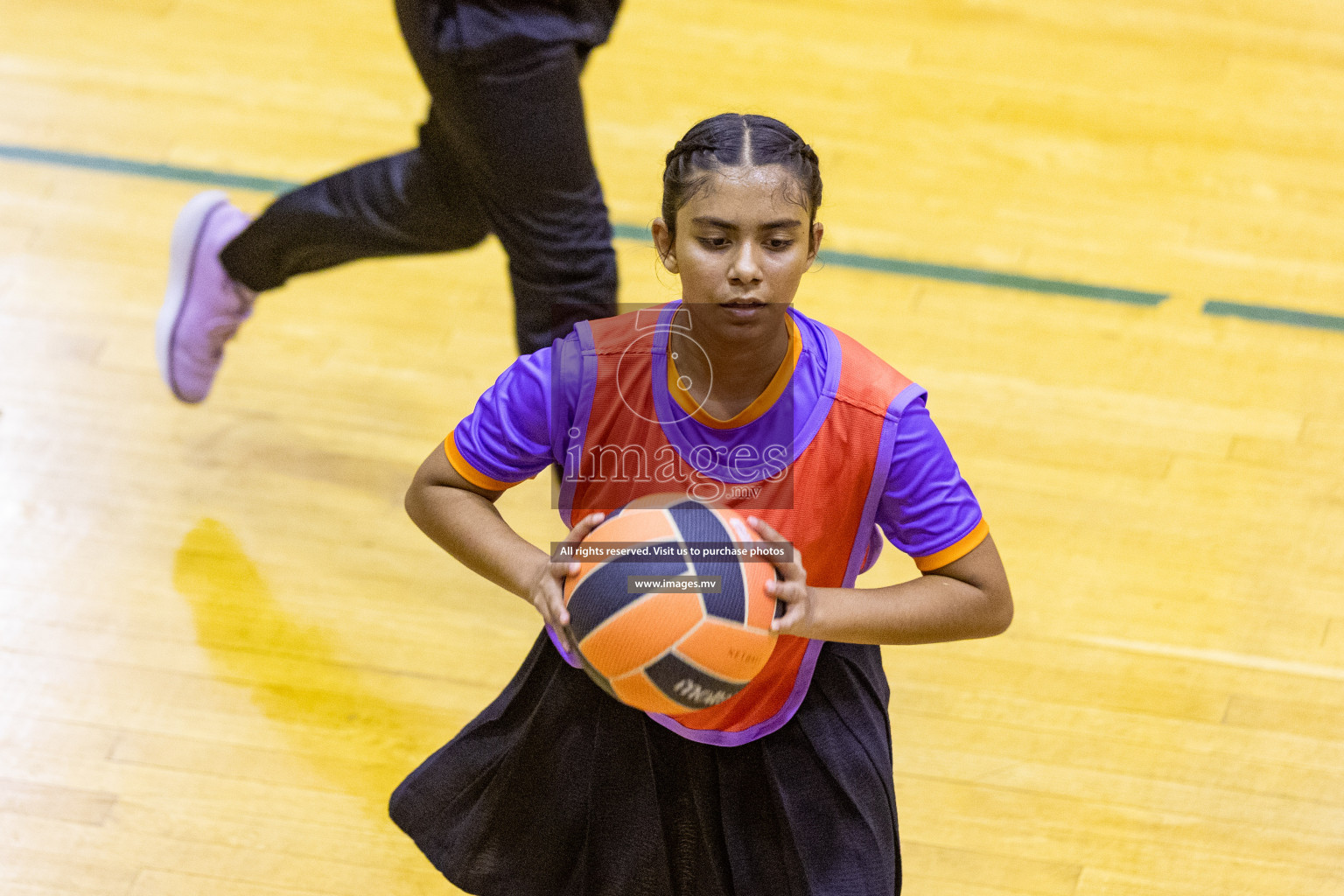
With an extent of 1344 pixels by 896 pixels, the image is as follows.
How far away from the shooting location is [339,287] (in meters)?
A: 2.90

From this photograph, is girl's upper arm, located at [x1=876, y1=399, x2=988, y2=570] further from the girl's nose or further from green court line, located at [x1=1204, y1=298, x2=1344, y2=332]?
green court line, located at [x1=1204, y1=298, x2=1344, y2=332]

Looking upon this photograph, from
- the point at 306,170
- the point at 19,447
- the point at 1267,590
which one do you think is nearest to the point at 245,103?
the point at 306,170

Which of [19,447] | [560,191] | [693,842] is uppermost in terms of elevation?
[560,191]

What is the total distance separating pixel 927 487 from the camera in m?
1.41

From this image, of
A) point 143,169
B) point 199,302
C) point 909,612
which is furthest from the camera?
point 143,169

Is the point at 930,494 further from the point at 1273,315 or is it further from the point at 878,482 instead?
the point at 1273,315

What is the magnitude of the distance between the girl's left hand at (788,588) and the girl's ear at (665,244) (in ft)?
0.89

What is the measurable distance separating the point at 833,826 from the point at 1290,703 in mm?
973

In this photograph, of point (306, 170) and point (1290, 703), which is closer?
Answer: point (1290, 703)

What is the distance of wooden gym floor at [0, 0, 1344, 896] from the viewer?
2027mm

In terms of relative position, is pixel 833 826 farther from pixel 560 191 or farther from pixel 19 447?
pixel 19 447

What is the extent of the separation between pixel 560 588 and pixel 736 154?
0.43 meters

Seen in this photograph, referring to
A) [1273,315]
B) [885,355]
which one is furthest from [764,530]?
[1273,315]

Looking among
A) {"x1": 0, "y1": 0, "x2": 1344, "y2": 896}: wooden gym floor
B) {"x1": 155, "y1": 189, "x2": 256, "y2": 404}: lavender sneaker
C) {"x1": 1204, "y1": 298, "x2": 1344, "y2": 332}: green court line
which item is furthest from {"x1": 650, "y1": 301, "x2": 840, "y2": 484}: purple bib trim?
{"x1": 1204, "y1": 298, "x2": 1344, "y2": 332}: green court line
